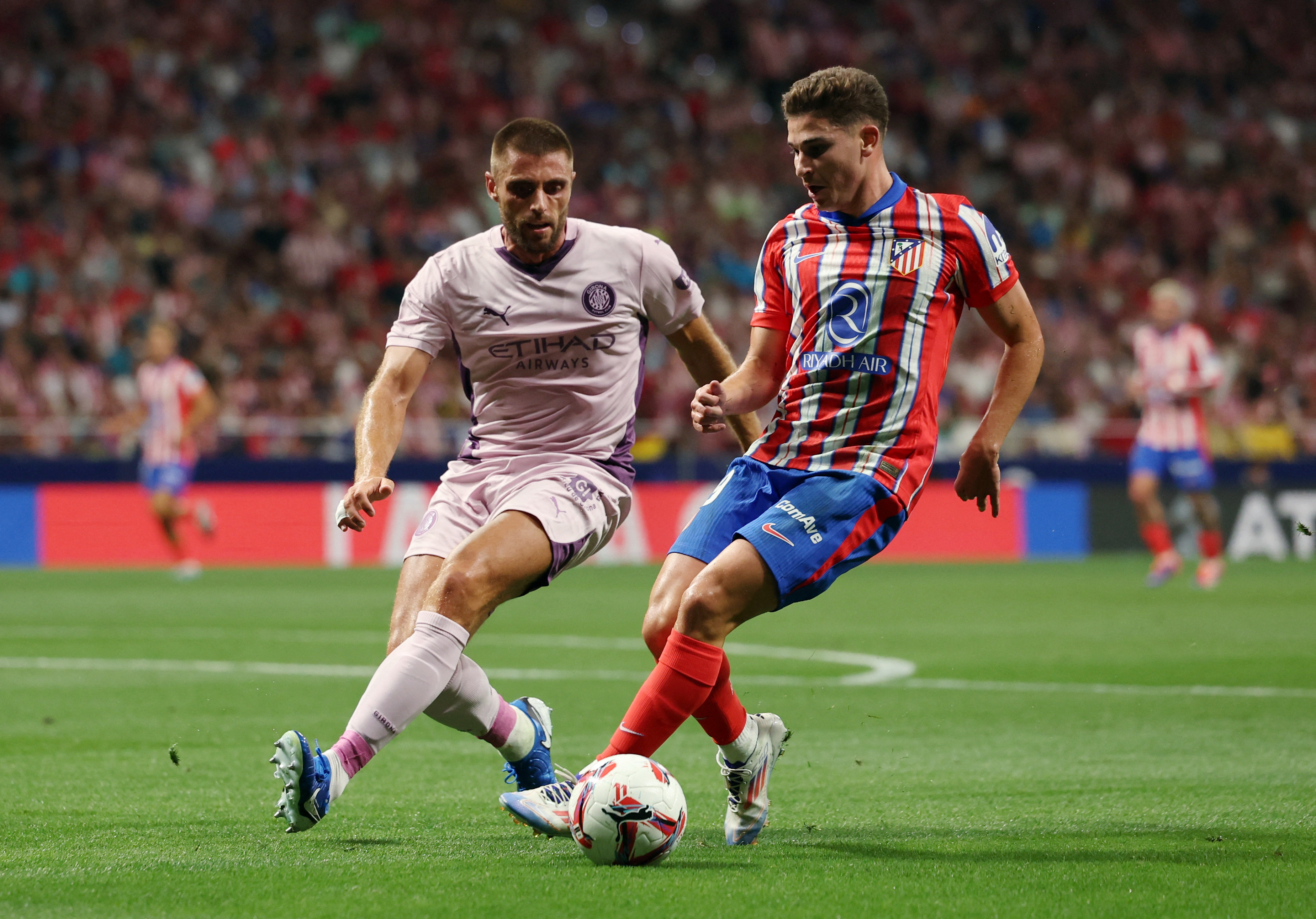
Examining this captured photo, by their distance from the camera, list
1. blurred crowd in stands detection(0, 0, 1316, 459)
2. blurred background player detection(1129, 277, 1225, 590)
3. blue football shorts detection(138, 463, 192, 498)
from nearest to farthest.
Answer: blurred background player detection(1129, 277, 1225, 590) < blue football shorts detection(138, 463, 192, 498) < blurred crowd in stands detection(0, 0, 1316, 459)

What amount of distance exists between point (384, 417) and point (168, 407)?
41.8 feet

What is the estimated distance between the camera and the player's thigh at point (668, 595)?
4.77m

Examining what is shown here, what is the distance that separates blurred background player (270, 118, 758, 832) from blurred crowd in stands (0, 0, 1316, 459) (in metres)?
13.4

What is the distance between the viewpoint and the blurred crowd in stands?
19719mm

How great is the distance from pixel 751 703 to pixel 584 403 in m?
2.89

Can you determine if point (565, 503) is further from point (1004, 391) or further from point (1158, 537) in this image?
point (1158, 537)

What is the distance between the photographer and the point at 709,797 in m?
5.59

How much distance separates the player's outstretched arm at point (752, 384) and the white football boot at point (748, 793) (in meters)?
0.93

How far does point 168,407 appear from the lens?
17094 mm

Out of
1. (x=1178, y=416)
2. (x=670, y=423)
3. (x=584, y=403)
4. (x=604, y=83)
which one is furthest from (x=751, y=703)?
(x=604, y=83)

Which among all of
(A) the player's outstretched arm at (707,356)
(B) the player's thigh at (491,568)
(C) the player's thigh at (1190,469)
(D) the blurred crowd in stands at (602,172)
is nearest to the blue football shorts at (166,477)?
(D) the blurred crowd in stands at (602,172)

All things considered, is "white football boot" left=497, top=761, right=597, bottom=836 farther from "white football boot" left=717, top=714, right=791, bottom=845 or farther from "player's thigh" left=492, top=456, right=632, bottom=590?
"player's thigh" left=492, top=456, right=632, bottom=590

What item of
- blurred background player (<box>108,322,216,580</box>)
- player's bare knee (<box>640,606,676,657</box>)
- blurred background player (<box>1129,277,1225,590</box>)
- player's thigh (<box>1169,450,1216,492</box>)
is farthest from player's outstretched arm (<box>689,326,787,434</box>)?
blurred background player (<box>108,322,216,580</box>)

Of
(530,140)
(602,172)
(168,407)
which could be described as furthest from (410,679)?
(602,172)
